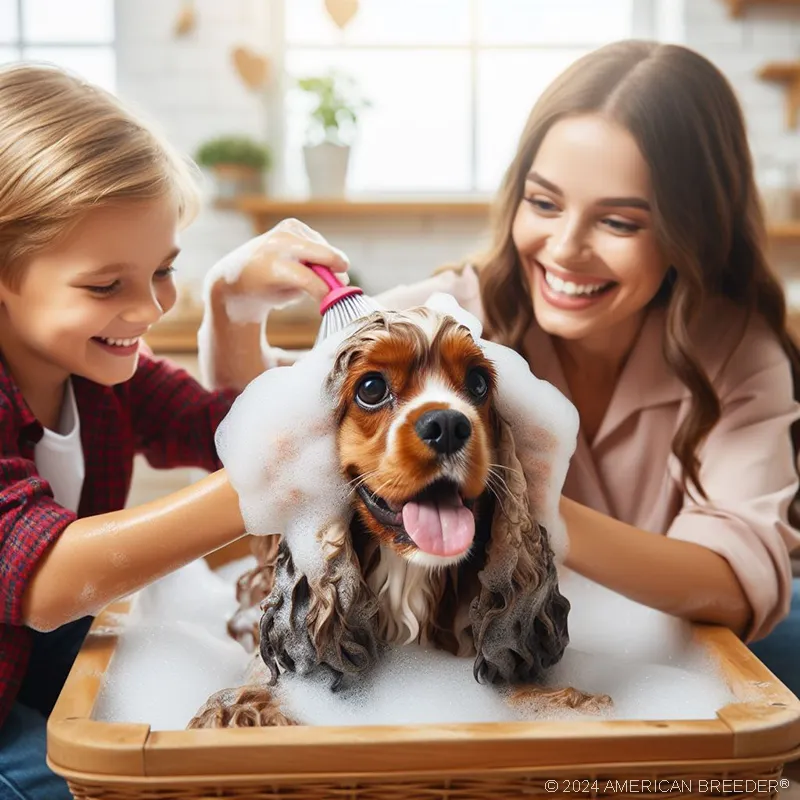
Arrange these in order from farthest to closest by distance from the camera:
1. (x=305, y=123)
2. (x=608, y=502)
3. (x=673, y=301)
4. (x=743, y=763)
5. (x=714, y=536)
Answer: (x=305, y=123) → (x=608, y=502) → (x=673, y=301) → (x=714, y=536) → (x=743, y=763)

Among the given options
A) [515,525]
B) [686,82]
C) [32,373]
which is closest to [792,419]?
[686,82]

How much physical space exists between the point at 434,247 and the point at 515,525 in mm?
2000

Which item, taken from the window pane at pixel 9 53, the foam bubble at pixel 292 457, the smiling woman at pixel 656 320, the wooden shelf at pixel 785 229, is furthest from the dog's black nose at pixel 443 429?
the window pane at pixel 9 53

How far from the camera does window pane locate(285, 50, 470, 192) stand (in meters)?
2.73

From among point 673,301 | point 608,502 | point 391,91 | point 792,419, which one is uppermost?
point 391,91

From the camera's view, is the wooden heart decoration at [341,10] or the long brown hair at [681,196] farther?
the wooden heart decoration at [341,10]

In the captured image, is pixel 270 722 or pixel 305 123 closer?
pixel 270 722

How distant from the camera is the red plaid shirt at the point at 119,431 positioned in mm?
1106

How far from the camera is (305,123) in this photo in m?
2.71

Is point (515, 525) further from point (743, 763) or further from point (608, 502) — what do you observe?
point (608, 502)

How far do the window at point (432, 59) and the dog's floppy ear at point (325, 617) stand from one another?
1952 millimetres

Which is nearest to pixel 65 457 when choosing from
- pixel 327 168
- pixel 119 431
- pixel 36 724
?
pixel 119 431

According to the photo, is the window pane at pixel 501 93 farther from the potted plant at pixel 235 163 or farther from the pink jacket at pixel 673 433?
the pink jacket at pixel 673 433

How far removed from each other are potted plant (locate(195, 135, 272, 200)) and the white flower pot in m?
0.15
